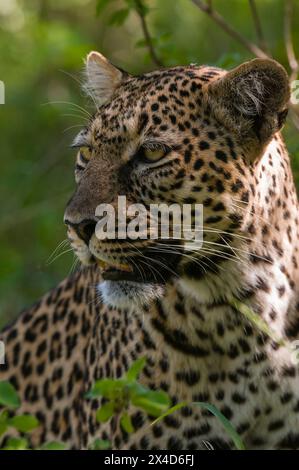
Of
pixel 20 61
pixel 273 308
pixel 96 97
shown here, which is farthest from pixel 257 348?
pixel 20 61

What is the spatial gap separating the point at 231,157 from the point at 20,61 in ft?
32.7

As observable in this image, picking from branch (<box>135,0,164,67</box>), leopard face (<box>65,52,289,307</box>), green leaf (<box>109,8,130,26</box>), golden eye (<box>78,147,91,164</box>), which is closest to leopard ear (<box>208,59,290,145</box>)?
leopard face (<box>65,52,289,307</box>)

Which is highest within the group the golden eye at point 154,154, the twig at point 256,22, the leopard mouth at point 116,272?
the twig at point 256,22

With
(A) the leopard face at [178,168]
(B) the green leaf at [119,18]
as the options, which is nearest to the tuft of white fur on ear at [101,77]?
(A) the leopard face at [178,168]

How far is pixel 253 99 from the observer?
611 cm

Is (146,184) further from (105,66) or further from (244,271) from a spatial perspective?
(105,66)

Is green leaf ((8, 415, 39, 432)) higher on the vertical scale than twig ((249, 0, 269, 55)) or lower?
lower

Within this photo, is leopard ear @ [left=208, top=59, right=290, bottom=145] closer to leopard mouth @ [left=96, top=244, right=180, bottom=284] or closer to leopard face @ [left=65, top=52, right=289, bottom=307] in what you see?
leopard face @ [left=65, top=52, right=289, bottom=307]

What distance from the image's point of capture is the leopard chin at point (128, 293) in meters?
6.21

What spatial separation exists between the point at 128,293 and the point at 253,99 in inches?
47.4

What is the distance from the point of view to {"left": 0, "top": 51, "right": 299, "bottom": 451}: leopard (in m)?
6.06

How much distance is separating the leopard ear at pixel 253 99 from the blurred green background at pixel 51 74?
475 centimetres

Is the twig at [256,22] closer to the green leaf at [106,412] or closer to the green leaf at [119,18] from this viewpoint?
the green leaf at [119,18]

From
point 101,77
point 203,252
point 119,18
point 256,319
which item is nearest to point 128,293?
point 203,252
